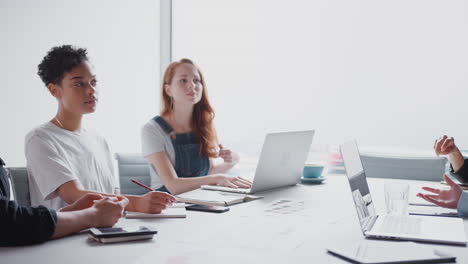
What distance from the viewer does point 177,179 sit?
249 centimetres

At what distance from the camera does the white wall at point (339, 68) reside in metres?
3.45

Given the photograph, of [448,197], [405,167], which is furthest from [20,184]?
[405,167]

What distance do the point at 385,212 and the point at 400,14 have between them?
7.41 ft

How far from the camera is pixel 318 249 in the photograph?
1248 millimetres

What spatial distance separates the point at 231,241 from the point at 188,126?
64.7 inches

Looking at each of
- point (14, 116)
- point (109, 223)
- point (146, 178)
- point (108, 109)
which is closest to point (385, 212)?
point (109, 223)

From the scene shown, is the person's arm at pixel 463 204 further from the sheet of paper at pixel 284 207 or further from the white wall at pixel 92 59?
the white wall at pixel 92 59

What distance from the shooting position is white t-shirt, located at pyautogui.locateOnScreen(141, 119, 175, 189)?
2648 millimetres

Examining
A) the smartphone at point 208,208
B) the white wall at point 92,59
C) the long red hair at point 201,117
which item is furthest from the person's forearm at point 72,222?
the white wall at point 92,59

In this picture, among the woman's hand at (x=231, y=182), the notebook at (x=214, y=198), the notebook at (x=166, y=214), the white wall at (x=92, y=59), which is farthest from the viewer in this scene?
the white wall at (x=92, y=59)

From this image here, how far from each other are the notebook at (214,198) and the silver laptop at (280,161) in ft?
0.29

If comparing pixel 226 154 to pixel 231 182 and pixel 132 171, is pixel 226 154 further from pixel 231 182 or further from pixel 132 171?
pixel 132 171

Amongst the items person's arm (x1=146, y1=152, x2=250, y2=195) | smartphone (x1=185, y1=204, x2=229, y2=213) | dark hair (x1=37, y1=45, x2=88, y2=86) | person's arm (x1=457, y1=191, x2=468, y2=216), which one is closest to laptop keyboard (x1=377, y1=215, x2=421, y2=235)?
person's arm (x1=457, y1=191, x2=468, y2=216)

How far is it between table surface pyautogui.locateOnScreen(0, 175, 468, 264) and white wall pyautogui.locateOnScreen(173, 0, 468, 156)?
190 centimetres
